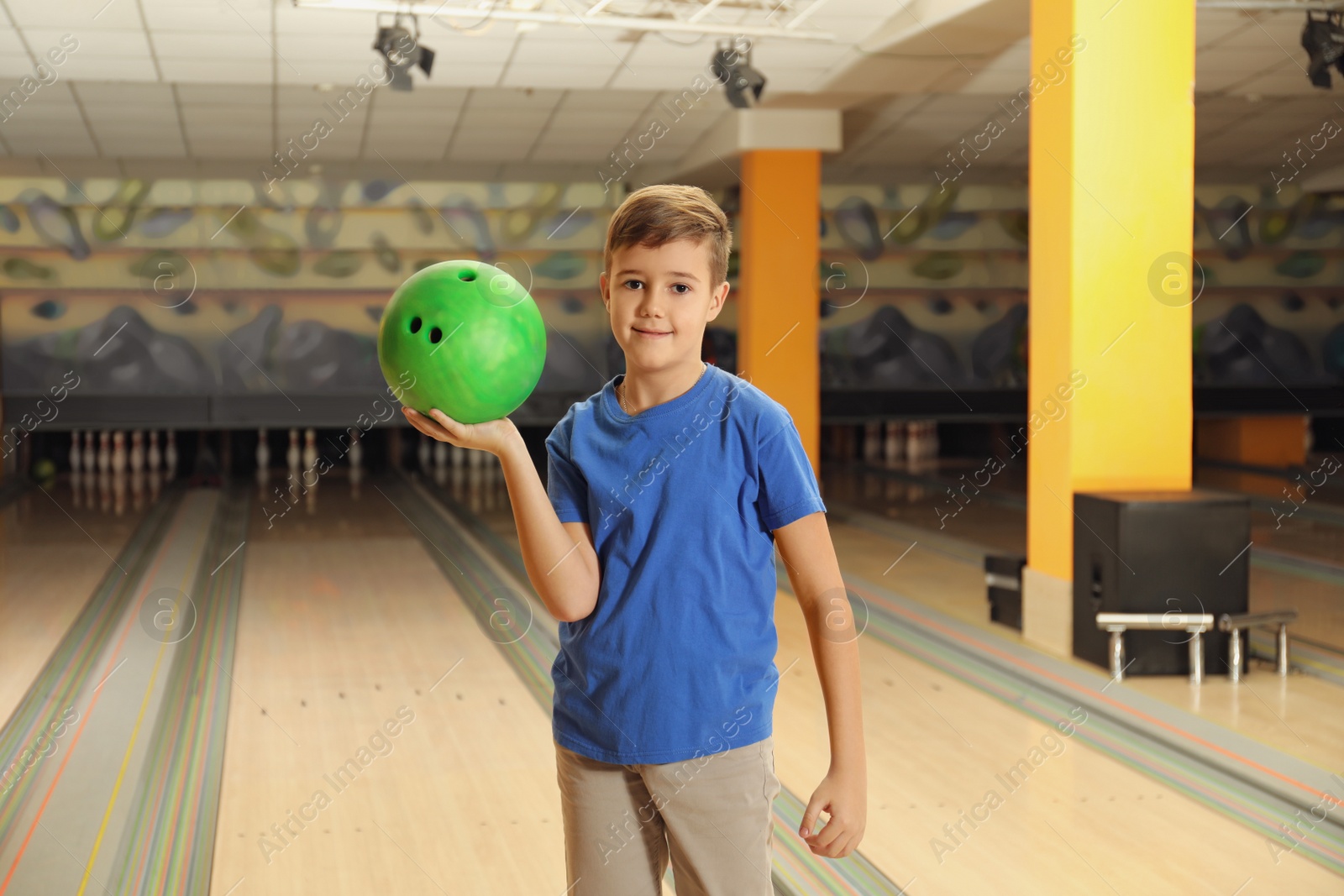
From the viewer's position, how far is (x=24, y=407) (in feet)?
27.8

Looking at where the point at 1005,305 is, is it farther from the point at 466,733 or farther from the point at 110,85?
the point at 466,733

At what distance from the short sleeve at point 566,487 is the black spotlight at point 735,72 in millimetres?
4192

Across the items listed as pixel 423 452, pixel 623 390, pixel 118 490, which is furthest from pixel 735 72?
pixel 423 452

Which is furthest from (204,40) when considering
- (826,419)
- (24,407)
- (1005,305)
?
(1005,305)

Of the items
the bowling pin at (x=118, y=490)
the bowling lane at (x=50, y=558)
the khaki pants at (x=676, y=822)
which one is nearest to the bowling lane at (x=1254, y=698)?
the khaki pants at (x=676, y=822)

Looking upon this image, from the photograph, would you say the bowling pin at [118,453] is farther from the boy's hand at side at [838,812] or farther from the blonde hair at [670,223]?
the boy's hand at side at [838,812]

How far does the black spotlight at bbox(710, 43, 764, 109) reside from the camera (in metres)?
5.12

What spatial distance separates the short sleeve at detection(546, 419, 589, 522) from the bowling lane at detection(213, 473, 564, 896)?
1203mm

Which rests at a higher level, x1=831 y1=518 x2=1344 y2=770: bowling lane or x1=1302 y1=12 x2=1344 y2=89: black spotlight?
x1=1302 y1=12 x2=1344 y2=89: black spotlight

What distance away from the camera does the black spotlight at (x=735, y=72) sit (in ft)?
16.8

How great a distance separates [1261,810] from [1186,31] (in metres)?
2.42

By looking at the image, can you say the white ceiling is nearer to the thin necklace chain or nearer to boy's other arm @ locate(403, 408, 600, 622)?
the thin necklace chain

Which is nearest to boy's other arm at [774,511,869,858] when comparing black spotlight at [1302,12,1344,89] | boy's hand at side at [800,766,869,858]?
boy's hand at side at [800,766,869,858]

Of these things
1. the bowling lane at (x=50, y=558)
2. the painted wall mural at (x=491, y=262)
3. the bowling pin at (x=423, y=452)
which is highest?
the painted wall mural at (x=491, y=262)
